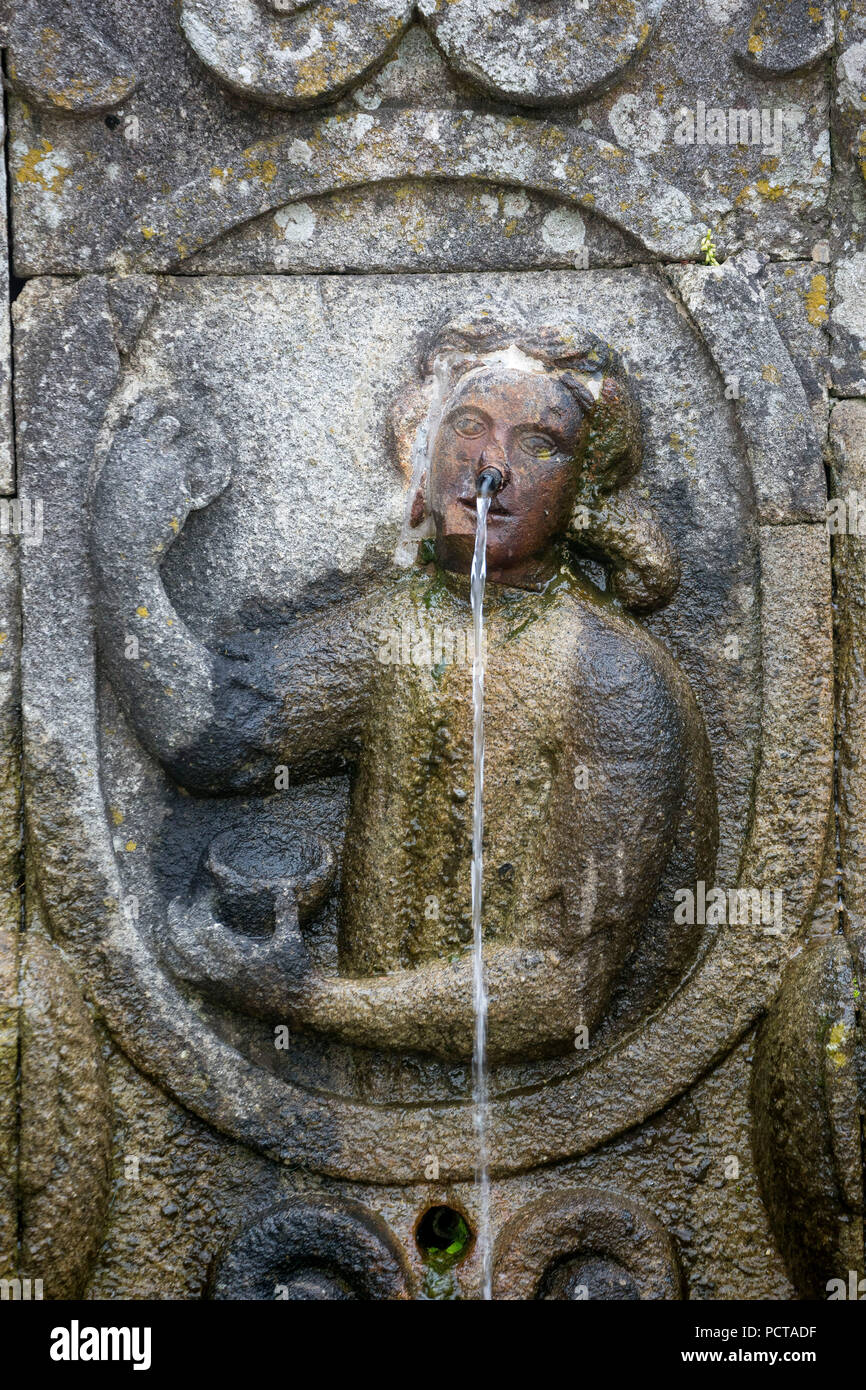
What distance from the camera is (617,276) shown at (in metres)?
4.41

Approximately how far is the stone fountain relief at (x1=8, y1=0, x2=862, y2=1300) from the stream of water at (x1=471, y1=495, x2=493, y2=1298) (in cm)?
3

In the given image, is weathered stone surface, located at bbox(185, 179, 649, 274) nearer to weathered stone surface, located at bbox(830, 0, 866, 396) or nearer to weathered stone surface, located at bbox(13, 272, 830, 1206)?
weathered stone surface, located at bbox(13, 272, 830, 1206)

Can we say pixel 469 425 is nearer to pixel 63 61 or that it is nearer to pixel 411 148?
pixel 411 148

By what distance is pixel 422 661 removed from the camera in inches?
168

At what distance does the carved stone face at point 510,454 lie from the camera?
4.14 meters

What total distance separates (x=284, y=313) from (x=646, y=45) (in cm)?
137

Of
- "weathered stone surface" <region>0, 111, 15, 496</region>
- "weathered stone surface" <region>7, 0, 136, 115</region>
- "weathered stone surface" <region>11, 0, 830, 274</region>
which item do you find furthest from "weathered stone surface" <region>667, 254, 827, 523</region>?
"weathered stone surface" <region>0, 111, 15, 496</region>

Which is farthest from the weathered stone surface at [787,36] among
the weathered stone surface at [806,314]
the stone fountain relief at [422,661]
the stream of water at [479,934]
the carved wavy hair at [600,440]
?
the stream of water at [479,934]

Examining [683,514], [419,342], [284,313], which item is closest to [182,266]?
[284,313]

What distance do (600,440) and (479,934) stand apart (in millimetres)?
1504

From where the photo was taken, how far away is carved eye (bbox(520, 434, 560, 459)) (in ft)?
13.7

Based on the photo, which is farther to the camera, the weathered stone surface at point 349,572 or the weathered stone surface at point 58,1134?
the weathered stone surface at point 349,572

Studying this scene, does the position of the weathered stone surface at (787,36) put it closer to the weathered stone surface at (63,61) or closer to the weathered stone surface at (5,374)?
the weathered stone surface at (63,61)

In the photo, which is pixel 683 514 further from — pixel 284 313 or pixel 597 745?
pixel 284 313
